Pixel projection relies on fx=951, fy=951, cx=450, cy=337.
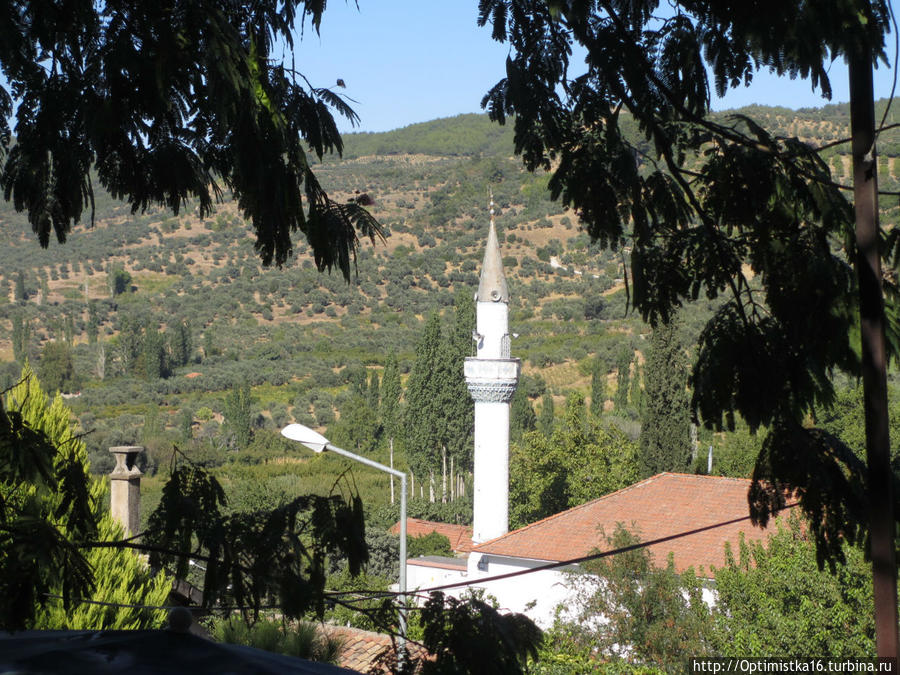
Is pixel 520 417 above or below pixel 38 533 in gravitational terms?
below

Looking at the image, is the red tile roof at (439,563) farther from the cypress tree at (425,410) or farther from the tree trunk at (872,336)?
the tree trunk at (872,336)

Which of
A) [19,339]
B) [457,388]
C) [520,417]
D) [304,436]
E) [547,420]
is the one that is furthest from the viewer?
[19,339]

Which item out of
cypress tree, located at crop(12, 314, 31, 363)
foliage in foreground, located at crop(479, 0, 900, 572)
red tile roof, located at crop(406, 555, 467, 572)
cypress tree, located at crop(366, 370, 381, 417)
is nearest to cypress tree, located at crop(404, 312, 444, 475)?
cypress tree, located at crop(366, 370, 381, 417)

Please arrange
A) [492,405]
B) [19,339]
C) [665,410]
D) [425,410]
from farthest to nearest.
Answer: [19,339]
[425,410]
[665,410]
[492,405]

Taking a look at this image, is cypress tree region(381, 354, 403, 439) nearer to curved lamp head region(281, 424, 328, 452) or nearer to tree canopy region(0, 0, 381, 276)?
curved lamp head region(281, 424, 328, 452)

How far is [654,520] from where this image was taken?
73.0 feet

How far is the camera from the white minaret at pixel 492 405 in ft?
90.4

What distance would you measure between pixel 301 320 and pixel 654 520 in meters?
60.3

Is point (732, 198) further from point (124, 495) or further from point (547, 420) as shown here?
point (547, 420)

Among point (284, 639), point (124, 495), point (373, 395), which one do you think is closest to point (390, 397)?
point (373, 395)

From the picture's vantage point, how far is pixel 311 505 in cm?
445

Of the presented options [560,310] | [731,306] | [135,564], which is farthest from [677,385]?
[560,310]

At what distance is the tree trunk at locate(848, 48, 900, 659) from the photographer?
4.10 meters

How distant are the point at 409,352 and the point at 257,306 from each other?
667 inches
